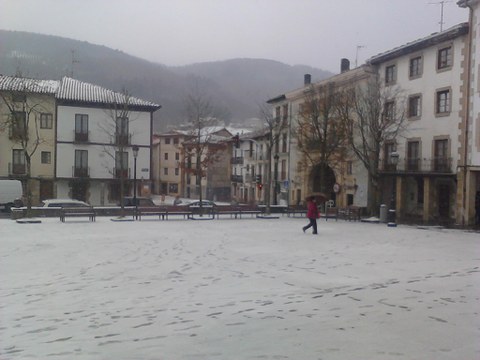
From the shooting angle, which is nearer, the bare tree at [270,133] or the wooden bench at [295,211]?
the wooden bench at [295,211]

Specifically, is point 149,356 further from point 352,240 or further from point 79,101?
point 79,101

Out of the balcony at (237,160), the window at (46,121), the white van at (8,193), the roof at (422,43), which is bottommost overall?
the white van at (8,193)

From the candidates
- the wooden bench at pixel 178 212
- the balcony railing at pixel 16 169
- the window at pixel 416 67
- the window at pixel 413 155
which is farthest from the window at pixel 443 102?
the balcony railing at pixel 16 169

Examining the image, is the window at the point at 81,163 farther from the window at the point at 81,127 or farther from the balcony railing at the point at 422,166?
the balcony railing at the point at 422,166

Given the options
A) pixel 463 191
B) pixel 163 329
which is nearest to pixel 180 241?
pixel 163 329

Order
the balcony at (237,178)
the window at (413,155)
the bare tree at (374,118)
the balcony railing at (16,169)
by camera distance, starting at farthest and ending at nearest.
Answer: the balcony at (237,178), the balcony railing at (16,169), the window at (413,155), the bare tree at (374,118)

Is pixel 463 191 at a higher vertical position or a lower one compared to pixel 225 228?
higher

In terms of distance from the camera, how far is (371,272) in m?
9.73

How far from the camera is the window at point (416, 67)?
31.0m

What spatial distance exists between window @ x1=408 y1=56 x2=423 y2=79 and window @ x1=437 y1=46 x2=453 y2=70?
1621 millimetres

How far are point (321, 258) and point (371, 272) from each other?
203 cm

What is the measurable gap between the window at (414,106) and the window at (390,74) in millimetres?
2324

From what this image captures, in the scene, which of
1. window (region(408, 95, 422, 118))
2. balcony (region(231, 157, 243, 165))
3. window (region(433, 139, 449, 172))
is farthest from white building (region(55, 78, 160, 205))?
window (region(433, 139, 449, 172))

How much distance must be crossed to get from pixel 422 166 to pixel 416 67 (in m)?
6.69
